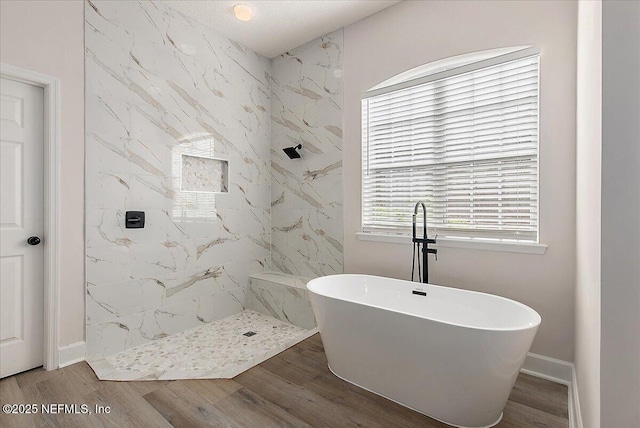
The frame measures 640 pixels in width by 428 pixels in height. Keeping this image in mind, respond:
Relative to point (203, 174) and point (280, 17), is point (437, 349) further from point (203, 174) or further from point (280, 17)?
point (280, 17)

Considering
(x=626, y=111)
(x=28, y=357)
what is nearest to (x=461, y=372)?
(x=626, y=111)

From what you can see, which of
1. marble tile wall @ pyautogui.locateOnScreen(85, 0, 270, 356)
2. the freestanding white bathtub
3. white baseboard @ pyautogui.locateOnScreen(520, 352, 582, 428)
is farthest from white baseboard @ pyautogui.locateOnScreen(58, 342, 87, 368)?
white baseboard @ pyautogui.locateOnScreen(520, 352, 582, 428)

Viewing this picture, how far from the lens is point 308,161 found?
11.9ft

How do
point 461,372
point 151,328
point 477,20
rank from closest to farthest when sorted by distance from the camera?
1. point 461,372
2. point 477,20
3. point 151,328

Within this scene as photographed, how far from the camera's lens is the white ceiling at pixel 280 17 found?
2.93 m

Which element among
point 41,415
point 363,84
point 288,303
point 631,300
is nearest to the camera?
point 631,300

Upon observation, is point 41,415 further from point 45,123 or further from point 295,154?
point 295,154

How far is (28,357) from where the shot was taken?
2.32 m

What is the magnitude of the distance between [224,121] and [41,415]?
2.78 meters

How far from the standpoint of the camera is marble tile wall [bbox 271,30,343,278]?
134 inches

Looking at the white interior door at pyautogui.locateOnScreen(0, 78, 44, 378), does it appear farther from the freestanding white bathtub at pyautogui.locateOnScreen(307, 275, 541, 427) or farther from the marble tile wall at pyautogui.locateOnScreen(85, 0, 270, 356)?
the freestanding white bathtub at pyautogui.locateOnScreen(307, 275, 541, 427)

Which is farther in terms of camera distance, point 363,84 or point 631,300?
point 363,84

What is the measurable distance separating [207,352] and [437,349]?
6.26ft

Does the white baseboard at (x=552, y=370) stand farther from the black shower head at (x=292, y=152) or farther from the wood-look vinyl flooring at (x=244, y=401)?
the black shower head at (x=292, y=152)
